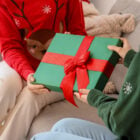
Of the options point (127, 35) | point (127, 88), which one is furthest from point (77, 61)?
point (127, 35)

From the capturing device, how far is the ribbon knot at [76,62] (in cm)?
89

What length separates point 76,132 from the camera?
90 centimetres

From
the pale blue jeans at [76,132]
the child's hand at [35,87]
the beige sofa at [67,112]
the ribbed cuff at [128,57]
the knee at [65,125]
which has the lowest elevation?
the beige sofa at [67,112]

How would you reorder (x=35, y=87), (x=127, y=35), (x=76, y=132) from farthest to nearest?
(x=127, y=35)
(x=35, y=87)
(x=76, y=132)

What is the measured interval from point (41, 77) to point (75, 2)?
1.52ft

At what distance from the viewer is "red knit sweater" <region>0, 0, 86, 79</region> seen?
44.5 inches

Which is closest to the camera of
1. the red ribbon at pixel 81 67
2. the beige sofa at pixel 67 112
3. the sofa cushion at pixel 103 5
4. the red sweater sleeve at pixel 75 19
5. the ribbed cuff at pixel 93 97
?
the ribbed cuff at pixel 93 97

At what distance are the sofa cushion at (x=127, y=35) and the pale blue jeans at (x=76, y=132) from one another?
39cm

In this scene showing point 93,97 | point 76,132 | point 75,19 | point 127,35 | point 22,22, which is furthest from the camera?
point 127,35

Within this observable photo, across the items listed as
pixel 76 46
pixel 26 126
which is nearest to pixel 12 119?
pixel 26 126

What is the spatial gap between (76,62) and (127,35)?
585mm

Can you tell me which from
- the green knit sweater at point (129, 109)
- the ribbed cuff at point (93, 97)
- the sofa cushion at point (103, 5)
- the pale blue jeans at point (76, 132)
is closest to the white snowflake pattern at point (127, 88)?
the green knit sweater at point (129, 109)

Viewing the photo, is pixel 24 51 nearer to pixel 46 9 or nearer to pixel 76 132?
pixel 46 9

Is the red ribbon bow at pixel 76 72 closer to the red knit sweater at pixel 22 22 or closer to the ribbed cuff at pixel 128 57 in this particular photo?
the ribbed cuff at pixel 128 57
